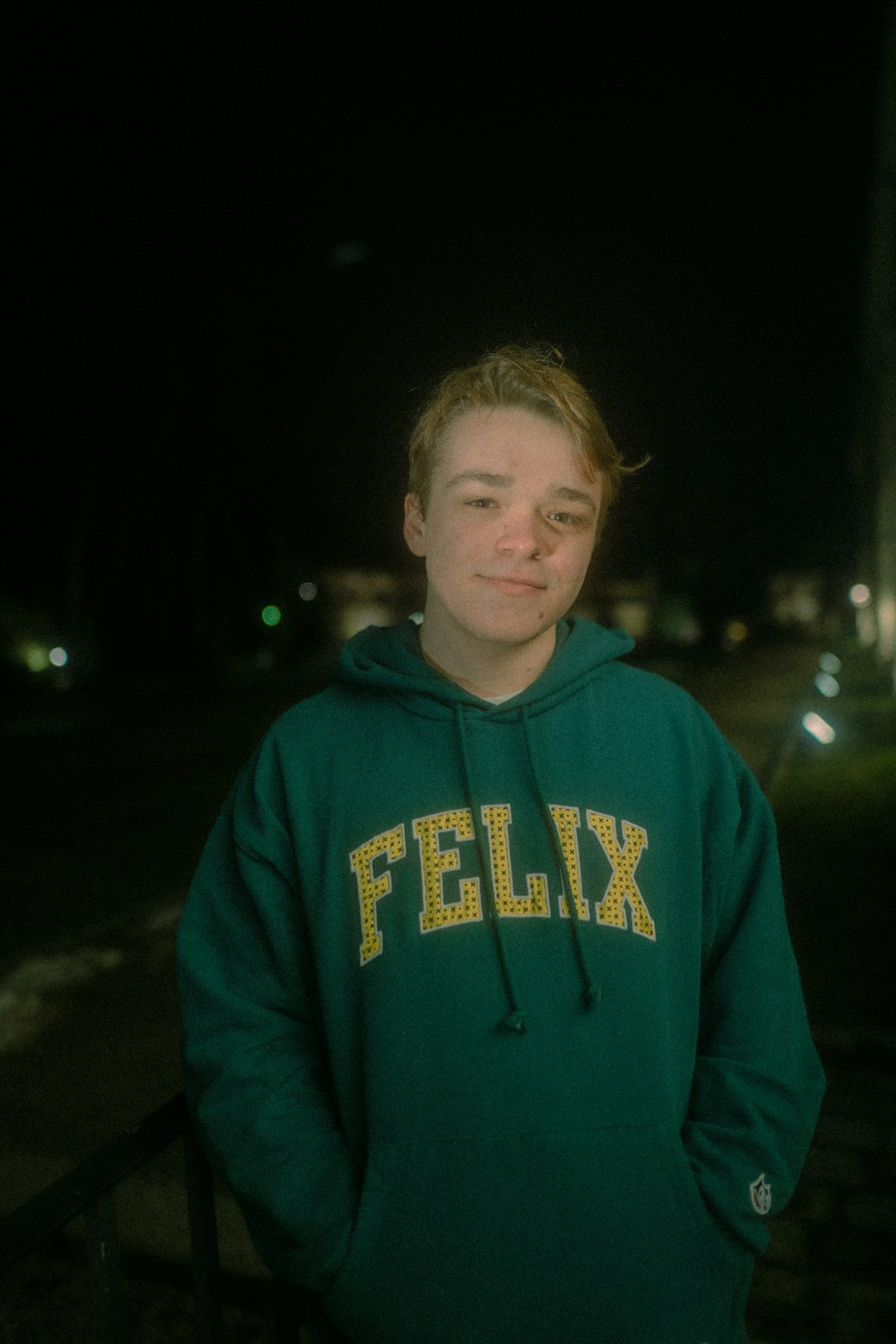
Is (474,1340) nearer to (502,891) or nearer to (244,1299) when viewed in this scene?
(502,891)

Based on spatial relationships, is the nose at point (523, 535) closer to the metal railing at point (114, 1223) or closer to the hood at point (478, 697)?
the hood at point (478, 697)

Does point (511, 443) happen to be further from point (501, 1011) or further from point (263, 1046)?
point (263, 1046)

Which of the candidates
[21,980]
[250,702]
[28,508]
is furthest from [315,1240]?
[28,508]

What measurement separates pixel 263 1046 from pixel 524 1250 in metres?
0.52

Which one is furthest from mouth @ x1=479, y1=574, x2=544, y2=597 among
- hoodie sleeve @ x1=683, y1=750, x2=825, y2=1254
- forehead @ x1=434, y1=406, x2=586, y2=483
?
hoodie sleeve @ x1=683, y1=750, x2=825, y2=1254

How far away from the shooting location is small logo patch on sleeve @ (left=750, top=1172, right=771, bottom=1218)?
1.61 metres

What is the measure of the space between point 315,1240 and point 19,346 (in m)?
23.2

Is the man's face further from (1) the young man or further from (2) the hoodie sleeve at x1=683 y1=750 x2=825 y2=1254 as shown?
(2) the hoodie sleeve at x1=683 y1=750 x2=825 y2=1254

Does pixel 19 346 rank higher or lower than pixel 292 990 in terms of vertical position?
higher

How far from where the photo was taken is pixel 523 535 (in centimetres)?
183

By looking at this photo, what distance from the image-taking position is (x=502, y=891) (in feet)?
5.74

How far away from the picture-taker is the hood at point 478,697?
1.74 meters

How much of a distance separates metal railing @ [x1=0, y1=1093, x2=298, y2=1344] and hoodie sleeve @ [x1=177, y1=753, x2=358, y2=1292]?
0.31ft

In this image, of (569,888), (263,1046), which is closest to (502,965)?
(569,888)
